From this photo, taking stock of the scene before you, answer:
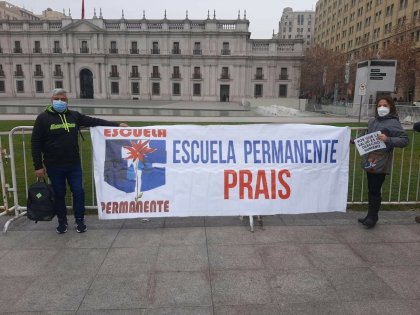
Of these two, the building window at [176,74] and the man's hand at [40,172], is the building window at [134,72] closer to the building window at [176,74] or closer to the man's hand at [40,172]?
the building window at [176,74]

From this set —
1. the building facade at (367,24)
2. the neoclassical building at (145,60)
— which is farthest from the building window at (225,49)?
the building facade at (367,24)

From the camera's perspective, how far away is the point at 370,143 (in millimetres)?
4730

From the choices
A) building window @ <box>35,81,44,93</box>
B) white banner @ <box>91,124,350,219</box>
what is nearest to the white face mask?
white banner @ <box>91,124,350,219</box>

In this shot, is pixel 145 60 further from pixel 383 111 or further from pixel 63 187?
pixel 383 111

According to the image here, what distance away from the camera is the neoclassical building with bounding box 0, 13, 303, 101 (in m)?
64.1

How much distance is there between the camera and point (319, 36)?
10162 centimetres

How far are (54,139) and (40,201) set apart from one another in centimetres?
83

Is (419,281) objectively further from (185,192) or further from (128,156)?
(128,156)

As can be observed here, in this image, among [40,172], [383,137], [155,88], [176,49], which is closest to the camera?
[40,172]

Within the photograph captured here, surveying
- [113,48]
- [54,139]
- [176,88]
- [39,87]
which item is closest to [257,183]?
[54,139]

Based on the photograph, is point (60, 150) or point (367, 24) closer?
point (60, 150)

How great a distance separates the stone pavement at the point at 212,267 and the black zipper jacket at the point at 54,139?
1.03m

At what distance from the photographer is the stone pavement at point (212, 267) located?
3070mm

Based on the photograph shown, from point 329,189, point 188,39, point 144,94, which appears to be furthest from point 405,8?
point 329,189
